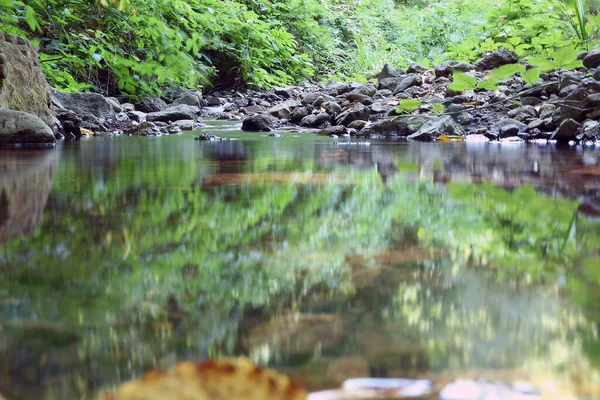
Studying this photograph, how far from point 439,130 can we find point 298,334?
10.5 feet

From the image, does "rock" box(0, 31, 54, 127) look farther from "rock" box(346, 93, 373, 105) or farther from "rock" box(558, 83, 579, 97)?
"rock" box(558, 83, 579, 97)

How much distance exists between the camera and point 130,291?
0.52 m

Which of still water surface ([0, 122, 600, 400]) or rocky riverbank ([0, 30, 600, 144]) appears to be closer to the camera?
still water surface ([0, 122, 600, 400])

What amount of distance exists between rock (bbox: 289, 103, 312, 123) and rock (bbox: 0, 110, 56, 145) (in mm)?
2919

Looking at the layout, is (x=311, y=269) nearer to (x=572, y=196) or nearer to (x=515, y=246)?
(x=515, y=246)

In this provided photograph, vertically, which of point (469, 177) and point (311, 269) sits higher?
point (469, 177)

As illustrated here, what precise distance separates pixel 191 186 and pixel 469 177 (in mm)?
727

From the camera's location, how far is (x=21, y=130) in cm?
267

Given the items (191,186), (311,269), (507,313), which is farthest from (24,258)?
(191,186)

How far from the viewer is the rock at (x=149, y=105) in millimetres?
6117

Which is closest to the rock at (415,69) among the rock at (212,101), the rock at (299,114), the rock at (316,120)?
the rock at (299,114)

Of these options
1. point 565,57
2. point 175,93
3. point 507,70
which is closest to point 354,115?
point 565,57

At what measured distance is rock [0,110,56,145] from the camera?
2.63m

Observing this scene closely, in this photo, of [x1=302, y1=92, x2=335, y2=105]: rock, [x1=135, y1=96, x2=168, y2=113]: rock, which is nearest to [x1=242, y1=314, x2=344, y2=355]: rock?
[x1=302, y1=92, x2=335, y2=105]: rock
